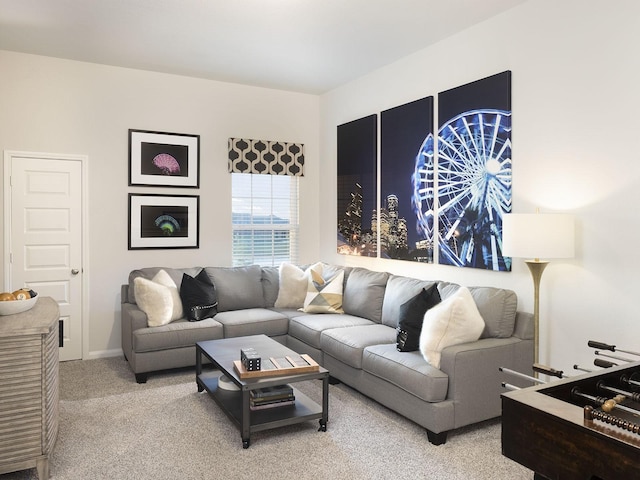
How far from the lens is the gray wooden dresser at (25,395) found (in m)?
2.44

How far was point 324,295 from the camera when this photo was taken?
191 inches

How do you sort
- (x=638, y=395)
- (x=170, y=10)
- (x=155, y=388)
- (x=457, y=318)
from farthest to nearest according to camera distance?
(x=155, y=388) → (x=170, y=10) → (x=457, y=318) → (x=638, y=395)

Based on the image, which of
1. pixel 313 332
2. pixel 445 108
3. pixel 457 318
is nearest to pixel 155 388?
→ pixel 313 332

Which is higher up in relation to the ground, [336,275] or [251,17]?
[251,17]

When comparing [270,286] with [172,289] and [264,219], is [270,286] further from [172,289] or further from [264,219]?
[172,289]

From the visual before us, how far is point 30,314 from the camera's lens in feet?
9.03

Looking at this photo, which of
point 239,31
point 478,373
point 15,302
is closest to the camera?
point 15,302

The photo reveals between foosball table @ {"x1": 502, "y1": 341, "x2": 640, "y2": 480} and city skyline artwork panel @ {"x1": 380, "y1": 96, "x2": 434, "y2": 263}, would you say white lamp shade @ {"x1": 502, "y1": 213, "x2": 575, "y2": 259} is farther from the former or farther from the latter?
foosball table @ {"x1": 502, "y1": 341, "x2": 640, "y2": 480}

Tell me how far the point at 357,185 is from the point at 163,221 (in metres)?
2.08

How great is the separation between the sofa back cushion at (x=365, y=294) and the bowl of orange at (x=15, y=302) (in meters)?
2.66

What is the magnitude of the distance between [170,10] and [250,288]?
2.68 m

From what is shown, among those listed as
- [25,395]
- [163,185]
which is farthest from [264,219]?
[25,395]

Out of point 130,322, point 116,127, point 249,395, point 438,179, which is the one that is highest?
point 116,127

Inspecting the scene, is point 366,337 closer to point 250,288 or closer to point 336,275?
point 336,275
